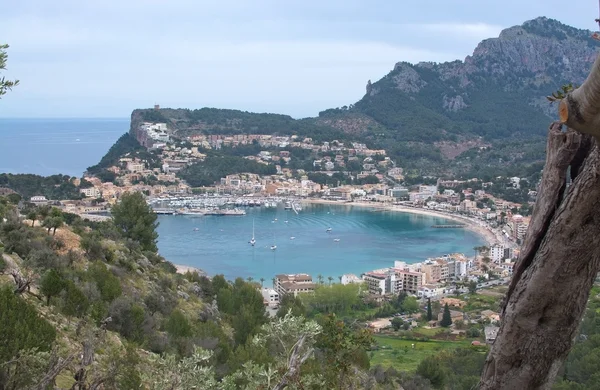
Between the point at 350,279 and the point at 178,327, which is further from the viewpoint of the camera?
the point at 350,279

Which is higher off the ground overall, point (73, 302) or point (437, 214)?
point (73, 302)

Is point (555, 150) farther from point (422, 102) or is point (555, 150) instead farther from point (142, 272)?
point (422, 102)

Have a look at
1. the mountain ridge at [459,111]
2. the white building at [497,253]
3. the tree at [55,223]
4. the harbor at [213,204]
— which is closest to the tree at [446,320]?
the tree at [55,223]

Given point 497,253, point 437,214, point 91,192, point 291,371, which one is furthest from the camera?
point 437,214

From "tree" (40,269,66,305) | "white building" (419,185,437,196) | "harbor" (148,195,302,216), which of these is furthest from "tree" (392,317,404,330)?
"white building" (419,185,437,196)

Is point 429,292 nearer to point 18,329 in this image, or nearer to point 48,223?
point 48,223

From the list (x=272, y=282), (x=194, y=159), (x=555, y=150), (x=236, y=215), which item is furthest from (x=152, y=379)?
(x=194, y=159)

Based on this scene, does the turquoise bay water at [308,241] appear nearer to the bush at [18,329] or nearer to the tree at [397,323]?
the tree at [397,323]

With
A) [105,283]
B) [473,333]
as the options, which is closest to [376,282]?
[473,333]
